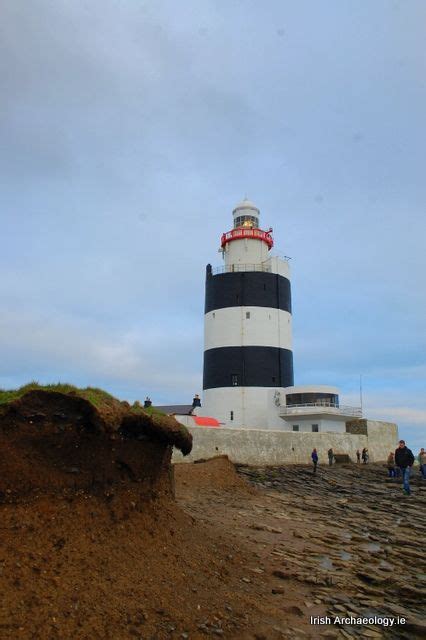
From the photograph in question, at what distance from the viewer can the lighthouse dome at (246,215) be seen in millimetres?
42906

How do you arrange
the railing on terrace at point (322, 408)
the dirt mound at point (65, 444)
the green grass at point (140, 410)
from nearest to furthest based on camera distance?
the dirt mound at point (65, 444) < the green grass at point (140, 410) < the railing on terrace at point (322, 408)

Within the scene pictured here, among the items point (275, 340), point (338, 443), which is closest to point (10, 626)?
point (338, 443)

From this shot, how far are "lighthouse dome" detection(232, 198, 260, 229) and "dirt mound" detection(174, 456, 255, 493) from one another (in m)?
25.9

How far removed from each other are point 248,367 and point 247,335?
2.54 m

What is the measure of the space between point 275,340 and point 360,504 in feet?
67.9

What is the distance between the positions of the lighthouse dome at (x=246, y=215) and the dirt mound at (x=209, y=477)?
2593cm

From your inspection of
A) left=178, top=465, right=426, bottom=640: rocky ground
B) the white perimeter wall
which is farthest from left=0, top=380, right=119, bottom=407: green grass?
the white perimeter wall

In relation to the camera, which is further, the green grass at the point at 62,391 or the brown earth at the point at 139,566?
the green grass at the point at 62,391

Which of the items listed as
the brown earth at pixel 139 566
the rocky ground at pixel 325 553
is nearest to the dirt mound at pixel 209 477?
the rocky ground at pixel 325 553

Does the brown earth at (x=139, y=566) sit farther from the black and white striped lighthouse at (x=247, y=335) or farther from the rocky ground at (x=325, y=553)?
the black and white striped lighthouse at (x=247, y=335)

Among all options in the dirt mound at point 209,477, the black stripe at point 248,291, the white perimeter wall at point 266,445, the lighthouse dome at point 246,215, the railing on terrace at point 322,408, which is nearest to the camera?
the dirt mound at point 209,477

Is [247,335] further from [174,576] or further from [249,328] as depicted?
[174,576]

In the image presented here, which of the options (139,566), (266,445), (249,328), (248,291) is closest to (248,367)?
(249,328)

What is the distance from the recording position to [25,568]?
6004mm
